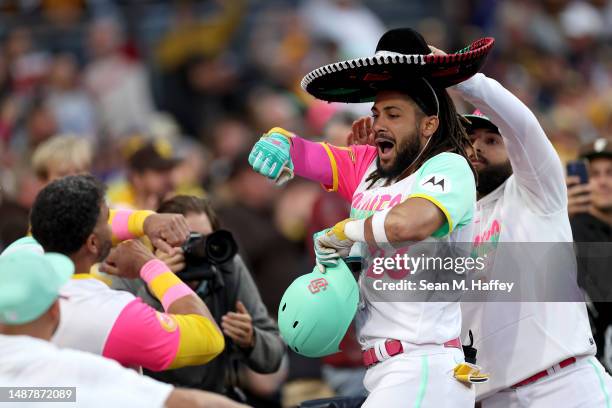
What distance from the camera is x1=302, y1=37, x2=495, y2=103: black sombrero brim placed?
4.55 metres

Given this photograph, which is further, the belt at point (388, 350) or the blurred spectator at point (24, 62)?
the blurred spectator at point (24, 62)

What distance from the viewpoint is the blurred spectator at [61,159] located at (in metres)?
6.62

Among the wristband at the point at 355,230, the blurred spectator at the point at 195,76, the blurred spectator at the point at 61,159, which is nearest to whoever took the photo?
the wristband at the point at 355,230

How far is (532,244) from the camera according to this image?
17.2ft

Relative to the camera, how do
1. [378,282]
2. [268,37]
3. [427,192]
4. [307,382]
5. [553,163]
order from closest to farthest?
1. [427,192]
2. [378,282]
3. [553,163]
4. [307,382]
5. [268,37]

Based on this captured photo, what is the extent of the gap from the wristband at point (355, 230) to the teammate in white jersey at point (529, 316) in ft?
2.90

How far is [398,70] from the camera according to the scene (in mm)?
4660

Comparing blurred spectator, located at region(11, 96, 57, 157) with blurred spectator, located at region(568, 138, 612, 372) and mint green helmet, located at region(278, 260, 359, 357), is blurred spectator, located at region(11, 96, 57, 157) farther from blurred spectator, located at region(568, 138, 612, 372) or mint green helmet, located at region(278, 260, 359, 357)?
mint green helmet, located at region(278, 260, 359, 357)

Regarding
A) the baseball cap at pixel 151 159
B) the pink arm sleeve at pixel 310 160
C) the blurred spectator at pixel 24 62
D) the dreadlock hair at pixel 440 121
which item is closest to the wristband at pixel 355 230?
the dreadlock hair at pixel 440 121

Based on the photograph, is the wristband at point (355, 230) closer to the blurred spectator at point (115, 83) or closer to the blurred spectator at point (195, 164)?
the blurred spectator at point (195, 164)

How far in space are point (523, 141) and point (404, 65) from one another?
0.78 metres

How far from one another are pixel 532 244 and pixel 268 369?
1483mm

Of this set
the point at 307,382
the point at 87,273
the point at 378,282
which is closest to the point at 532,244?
the point at 378,282

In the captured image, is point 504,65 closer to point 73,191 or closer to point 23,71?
point 23,71
